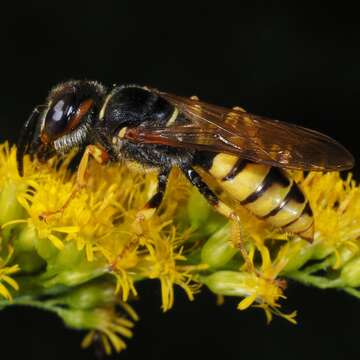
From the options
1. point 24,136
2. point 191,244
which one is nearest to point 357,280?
point 191,244

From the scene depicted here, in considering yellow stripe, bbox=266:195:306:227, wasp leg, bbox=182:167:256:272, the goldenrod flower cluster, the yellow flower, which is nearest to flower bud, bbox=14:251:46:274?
the goldenrod flower cluster

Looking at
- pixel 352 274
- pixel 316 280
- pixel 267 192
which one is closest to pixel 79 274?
pixel 267 192

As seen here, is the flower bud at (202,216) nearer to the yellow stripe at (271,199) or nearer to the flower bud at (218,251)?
the flower bud at (218,251)

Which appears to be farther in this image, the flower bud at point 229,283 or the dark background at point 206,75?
the dark background at point 206,75

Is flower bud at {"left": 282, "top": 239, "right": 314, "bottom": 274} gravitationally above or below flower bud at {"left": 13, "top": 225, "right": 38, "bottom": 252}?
above

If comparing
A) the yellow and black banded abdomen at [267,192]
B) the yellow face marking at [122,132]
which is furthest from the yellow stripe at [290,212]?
the yellow face marking at [122,132]

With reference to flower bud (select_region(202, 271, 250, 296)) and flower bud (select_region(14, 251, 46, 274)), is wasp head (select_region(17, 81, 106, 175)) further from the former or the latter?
flower bud (select_region(202, 271, 250, 296))
